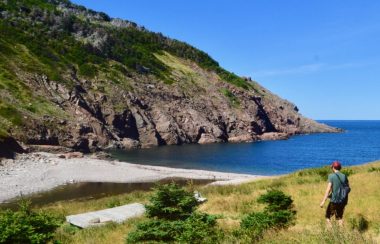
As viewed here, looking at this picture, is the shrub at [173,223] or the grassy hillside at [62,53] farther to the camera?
the grassy hillside at [62,53]

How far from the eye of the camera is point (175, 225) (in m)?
12.2

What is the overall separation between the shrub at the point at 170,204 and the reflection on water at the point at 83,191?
24.8 m

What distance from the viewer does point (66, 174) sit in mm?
52688

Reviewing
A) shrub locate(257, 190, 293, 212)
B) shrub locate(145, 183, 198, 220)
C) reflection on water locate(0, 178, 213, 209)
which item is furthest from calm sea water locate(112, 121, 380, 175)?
shrub locate(145, 183, 198, 220)

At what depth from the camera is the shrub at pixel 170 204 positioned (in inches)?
540

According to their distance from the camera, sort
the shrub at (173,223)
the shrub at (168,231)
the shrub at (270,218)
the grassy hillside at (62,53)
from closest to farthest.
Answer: the shrub at (173,223)
the shrub at (168,231)
the shrub at (270,218)
the grassy hillside at (62,53)

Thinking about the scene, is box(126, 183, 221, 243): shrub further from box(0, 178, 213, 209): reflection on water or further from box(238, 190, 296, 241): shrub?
box(0, 178, 213, 209): reflection on water

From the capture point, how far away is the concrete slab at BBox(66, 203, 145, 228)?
18.3 meters

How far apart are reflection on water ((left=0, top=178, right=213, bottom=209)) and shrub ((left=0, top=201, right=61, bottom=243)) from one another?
25027mm

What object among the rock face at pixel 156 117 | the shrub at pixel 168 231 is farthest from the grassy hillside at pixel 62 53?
the shrub at pixel 168 231

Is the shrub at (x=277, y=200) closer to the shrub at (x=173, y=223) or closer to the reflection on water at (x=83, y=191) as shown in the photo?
the shrub at (x=173, y=223)

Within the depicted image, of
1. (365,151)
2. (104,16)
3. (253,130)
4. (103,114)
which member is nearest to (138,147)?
(103,114)

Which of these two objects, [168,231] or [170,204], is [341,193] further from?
[170,204]

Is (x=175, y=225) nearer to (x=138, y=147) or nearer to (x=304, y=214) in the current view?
(x=304, y=214)
